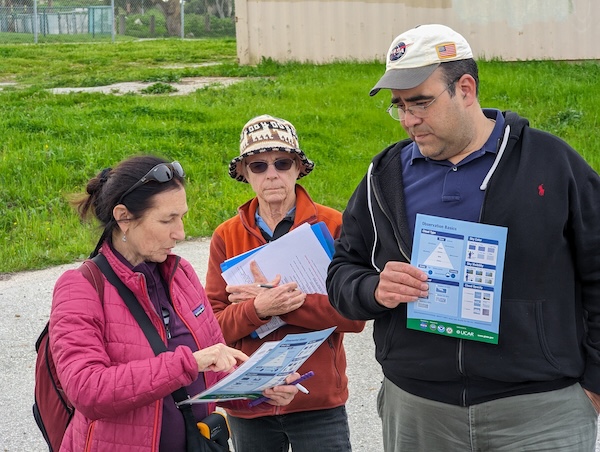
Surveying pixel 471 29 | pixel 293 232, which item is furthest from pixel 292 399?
pixel 471 29

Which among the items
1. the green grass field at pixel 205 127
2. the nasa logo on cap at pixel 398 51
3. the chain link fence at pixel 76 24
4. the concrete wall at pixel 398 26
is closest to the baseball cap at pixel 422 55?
the nasa logo on cap at pixel 398 51

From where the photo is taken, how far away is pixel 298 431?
3.61 meters

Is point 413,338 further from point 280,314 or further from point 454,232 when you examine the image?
point 280,314

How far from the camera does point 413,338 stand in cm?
289

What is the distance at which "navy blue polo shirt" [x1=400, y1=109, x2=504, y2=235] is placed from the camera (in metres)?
2.82

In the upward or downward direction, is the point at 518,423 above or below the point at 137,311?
below

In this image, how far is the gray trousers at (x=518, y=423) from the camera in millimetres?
2773

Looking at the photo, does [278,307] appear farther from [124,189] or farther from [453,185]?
[453,185]

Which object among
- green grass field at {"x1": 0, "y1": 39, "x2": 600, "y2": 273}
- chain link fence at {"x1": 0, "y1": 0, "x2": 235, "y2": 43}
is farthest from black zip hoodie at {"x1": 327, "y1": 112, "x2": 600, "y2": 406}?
chain link fence at {"x1": 0, "y1": 0, "x2": 235, "y2": 43}

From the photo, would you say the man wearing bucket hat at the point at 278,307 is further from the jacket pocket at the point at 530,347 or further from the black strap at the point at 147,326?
the jacket pocket at the point at 530,347

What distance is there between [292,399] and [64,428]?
2.85ft

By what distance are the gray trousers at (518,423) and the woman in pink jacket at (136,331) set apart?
1.98 feet

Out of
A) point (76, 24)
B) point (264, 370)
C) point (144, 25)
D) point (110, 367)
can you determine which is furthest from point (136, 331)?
point (144, 25)

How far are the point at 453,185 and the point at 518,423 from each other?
2.49 feet
